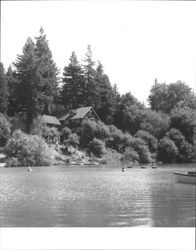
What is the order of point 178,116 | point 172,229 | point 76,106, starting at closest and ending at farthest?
1. point 172,229
2. point 178,116
3. point 76,106

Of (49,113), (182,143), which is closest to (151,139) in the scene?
(182,143)

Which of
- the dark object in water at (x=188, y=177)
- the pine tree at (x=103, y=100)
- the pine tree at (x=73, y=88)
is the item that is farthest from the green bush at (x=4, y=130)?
the dark object in water at (x=188, y=177)

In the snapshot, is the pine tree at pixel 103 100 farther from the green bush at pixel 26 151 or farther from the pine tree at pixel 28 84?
the green bush at pixel 26 151

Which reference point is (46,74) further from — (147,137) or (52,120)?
(147,137)

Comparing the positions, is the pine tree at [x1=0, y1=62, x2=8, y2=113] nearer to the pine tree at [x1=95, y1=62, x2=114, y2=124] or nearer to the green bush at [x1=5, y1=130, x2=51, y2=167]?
the green bush at [x1=5, y1=130, x2=51, y2=167]

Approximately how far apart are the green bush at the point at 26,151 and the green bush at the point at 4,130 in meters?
0.70

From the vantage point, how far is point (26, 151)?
29844mm

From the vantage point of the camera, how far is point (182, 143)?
425 inches

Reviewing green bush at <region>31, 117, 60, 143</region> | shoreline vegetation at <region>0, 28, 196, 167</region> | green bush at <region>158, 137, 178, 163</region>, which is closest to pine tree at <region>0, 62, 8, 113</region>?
shoreline vegetation at <region>0, 28, 196, 167</region>

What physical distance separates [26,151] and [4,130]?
2.58 m

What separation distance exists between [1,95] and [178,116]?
60.6ft

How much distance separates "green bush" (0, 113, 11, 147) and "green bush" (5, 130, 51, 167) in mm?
698

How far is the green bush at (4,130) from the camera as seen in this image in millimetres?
29688

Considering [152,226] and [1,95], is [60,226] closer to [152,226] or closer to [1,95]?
[152,226]
